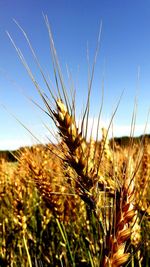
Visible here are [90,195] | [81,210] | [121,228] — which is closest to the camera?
[121,228]

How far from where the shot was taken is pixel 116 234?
921mm

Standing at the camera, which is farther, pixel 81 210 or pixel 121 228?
pixel 81 210

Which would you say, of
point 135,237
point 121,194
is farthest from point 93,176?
point 135,237

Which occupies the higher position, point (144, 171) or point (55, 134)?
point (55, 134)

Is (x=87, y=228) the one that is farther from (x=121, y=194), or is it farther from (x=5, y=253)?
(x=121, y=194)

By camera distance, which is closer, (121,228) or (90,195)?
(121,228)

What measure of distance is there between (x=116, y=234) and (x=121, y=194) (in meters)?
0.11

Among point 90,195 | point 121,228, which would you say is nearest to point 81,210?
point 90,195

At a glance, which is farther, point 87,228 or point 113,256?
point 87,228

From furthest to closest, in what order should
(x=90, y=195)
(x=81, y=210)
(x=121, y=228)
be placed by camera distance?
1. (x=81, y=210)
2. (x=90, y=195)
3. (x=121, y=228)

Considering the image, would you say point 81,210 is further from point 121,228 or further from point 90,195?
point 121,228

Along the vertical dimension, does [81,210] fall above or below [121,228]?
below

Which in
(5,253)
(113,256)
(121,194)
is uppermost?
(121,194)

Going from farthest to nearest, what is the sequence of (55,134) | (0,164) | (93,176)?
(0,164), (55,134), (93,176)
